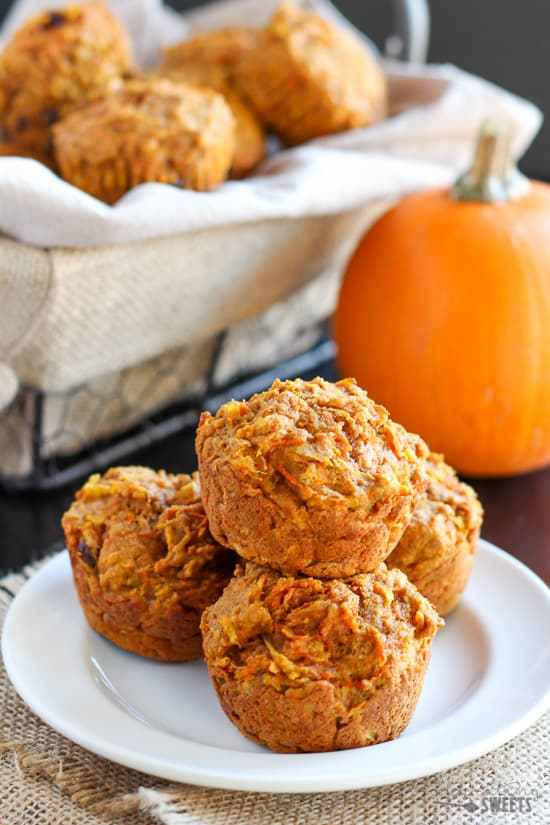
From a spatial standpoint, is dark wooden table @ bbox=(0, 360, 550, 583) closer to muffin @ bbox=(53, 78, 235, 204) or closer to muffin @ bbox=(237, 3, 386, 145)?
muffin @ bbox=(53, 78, 235, 204)

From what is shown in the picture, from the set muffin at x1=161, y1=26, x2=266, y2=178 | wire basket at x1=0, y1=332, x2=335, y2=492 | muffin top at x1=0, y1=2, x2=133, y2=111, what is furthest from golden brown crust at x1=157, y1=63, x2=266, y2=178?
wire basket at x1=0, y1=332, x2=335, y2=492

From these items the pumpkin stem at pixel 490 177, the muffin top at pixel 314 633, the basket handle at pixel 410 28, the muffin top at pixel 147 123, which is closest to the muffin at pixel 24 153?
the muffin top at pixel 147 123

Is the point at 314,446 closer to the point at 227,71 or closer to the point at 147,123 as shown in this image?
the point at 147,123

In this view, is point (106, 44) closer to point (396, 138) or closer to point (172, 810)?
point (396, 138)

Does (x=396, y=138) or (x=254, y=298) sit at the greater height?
(x=396, y=138)

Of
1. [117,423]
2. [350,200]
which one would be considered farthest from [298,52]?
[117,423]

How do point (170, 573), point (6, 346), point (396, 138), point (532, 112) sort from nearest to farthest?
1. point (170, 573)
2. point (6, 346)
3. point (396, 138)
4. point (532, 112)

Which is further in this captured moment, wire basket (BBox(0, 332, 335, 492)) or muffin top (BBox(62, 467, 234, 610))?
wire basket (BBox(0, 332, 335, 492))
